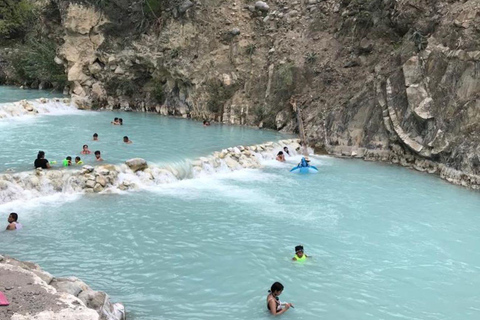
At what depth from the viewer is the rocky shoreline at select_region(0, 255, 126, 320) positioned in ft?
16.8

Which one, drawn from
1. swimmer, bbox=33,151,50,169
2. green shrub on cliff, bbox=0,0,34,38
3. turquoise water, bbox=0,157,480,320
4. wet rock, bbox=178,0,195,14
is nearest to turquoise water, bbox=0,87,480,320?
turquoise water, bbox=0,157,480,320

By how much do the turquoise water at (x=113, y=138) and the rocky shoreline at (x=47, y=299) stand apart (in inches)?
334

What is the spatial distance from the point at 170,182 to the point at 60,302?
9.74 meters

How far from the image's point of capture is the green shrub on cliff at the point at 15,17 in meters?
40.6

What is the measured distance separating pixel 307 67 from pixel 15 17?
102ft

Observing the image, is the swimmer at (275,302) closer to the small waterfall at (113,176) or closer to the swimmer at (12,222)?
the swimmer at (12,222)

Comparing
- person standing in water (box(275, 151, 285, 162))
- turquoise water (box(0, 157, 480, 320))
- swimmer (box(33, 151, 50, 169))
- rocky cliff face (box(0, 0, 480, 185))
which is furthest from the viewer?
person standing in water (box(275, 151, 285, 162))

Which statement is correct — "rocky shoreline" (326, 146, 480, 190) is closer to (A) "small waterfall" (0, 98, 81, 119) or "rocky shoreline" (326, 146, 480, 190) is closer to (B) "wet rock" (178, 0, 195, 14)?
(B) "wet rock" (178, 0, 195, 14)

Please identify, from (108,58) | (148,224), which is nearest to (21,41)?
(108,58)

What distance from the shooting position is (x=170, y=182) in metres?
15.2

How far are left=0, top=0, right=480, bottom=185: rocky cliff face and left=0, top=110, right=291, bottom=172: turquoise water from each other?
2327mm

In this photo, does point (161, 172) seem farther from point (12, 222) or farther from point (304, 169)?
point (12, 222)

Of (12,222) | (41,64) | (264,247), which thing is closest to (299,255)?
(264,247)

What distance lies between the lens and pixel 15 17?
1614 inches
